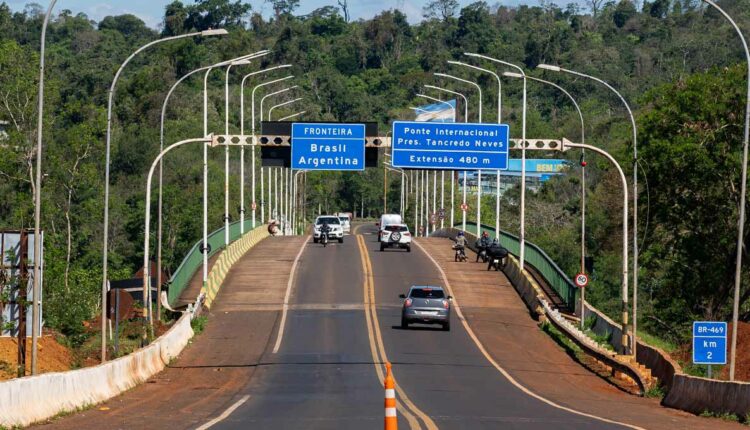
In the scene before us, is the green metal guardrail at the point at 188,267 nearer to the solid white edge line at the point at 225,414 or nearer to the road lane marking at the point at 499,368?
the road lane marking at the point at 499,368

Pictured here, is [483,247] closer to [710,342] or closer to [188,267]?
[188,267]

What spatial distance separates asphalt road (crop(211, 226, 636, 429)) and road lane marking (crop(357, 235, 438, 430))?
0.18 feet

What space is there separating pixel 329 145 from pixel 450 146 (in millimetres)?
4274

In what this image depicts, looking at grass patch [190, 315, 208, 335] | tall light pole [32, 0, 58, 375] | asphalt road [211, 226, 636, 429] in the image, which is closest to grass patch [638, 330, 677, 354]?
asphalt road [211, 226, 636, 429]

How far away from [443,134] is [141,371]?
18088 mm

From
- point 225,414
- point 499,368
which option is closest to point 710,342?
point 499,368

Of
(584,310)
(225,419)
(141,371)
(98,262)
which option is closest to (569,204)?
(98,262)

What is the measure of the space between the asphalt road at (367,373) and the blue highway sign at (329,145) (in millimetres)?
5535

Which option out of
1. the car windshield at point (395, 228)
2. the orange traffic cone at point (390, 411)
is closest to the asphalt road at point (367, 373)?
the orange traffic cone at point (390, 411)

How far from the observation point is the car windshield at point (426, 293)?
1732 inches

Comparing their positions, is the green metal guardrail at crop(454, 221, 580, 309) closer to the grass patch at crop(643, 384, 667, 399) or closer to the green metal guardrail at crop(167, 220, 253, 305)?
the green metal guardrail at crop(167, 220, 253, 305)

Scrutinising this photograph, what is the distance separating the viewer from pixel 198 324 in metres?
44.7

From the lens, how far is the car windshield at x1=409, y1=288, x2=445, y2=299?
4400 centimetres

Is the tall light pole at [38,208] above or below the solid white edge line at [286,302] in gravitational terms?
above
